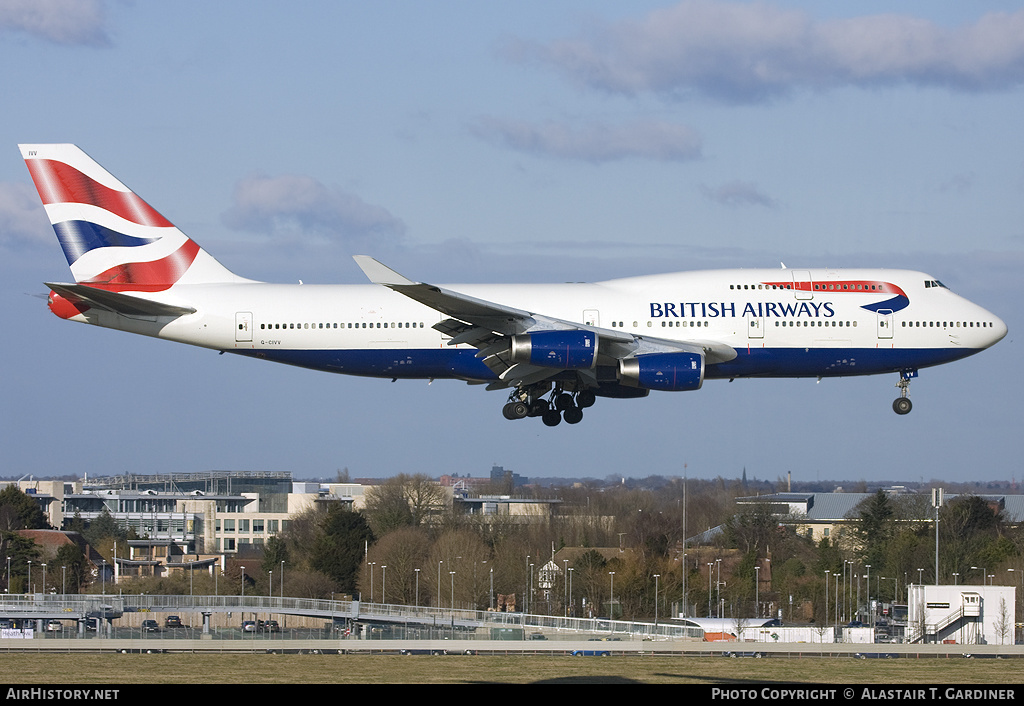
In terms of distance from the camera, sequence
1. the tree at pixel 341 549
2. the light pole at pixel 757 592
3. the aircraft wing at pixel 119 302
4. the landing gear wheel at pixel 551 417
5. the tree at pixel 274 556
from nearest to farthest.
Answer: the aircraft wing at pixel 119 302 → the landing gear wheel at pixel 551 417 → the light pole at pixel 757 592 → the tree at pixel 341 549 → the tree at pixel 274 556

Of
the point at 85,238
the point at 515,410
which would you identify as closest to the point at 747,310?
the point at 515,410

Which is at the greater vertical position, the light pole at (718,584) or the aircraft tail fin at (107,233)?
the aircraft tail fin at (107,233)

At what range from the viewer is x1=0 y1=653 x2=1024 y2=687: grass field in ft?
106

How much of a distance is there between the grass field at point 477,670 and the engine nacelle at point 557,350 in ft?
30.5

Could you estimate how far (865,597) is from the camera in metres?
91.0

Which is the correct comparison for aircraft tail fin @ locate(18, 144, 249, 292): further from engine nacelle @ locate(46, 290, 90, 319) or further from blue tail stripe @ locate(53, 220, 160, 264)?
engine nacelle @ locate(46, 290, 90, 319)

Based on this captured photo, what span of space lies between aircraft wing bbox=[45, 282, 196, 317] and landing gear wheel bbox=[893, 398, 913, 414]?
2528 cm

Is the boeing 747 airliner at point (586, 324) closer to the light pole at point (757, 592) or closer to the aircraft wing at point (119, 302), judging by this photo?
the aircraft wing at point (119, 302)

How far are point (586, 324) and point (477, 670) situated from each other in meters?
13.1

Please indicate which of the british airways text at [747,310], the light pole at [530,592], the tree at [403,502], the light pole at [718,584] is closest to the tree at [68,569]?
the tree at [403,502]

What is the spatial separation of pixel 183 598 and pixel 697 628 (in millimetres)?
29083

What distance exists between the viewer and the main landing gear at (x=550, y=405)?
45094 mm

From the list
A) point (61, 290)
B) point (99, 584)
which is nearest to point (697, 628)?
point (61, 290)
